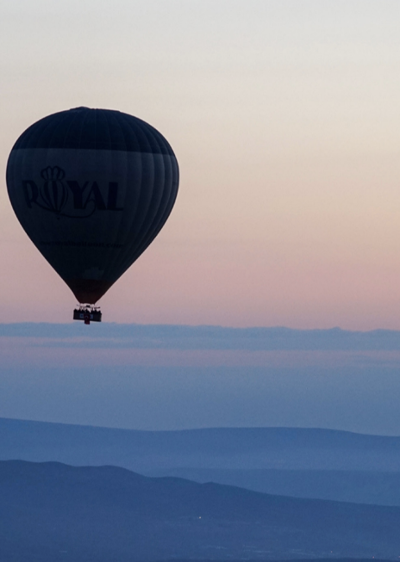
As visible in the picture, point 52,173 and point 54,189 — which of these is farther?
point 54,189

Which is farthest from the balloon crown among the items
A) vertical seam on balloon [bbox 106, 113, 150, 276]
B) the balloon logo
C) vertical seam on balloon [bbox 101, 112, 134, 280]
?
vertical seam on balloon [bbox 106, 113, 150, 276]

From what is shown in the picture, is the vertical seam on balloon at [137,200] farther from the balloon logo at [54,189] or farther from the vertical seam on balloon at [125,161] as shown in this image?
the balloon logo at [54,189]

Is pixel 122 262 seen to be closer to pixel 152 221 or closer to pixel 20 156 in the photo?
pixel 152 221

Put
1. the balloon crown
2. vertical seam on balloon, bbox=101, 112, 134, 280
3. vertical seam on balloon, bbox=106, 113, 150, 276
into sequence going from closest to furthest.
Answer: the balloon crown
vertical seam on balloon, bbox=101, 112, 134, 280
vertical seam on balloon, bbox=106, 113, 150, 276

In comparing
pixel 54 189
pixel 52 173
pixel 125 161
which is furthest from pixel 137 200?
pixel 52 173

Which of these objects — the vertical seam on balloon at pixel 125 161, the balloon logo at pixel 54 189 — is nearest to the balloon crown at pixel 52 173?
the balloon logo at pixel 54 189

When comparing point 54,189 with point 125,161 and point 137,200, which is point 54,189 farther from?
point 137,200

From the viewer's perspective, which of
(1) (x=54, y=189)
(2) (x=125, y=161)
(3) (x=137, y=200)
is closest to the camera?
(1) (x=54, y=189)

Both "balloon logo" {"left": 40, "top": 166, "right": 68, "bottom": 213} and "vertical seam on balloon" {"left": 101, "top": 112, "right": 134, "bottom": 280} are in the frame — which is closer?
"balloon logo" {"left": 40, "top": 166, "right": 68, "bottom": 213}

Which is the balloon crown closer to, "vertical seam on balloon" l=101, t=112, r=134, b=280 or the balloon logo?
the balloon logo
